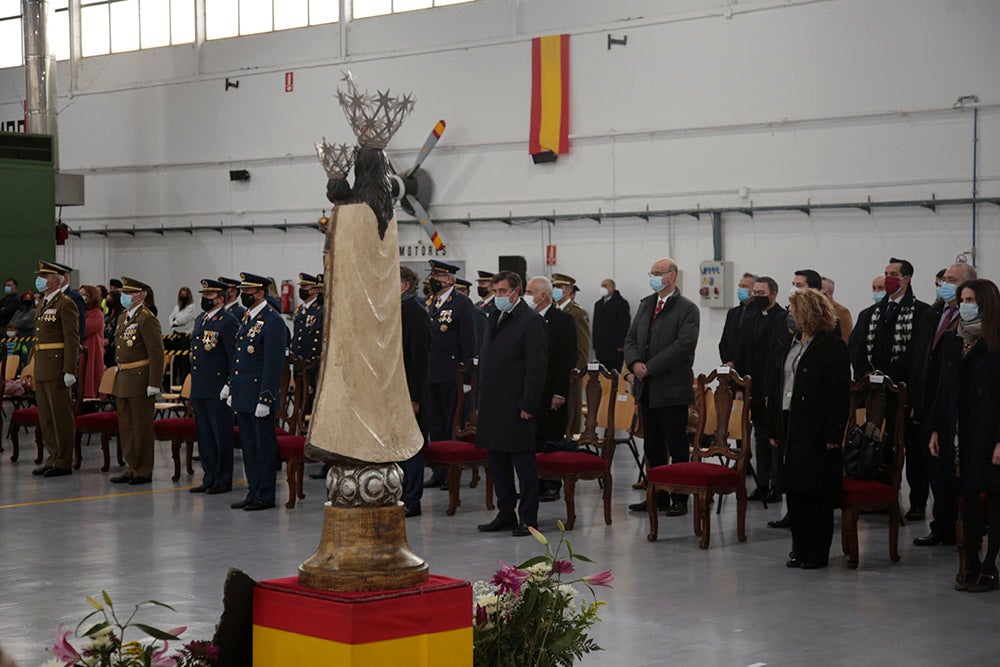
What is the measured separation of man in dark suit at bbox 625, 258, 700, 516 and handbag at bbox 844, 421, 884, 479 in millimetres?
1586

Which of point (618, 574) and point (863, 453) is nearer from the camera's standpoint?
point (618, 574)

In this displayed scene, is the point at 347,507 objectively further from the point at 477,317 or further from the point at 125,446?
the point at 477,317

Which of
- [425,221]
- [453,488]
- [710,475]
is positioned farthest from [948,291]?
[425,221]

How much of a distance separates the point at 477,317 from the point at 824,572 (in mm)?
5817

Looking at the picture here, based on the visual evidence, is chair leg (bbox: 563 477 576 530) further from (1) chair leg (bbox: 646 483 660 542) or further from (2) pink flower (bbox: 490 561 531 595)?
(2) pink flower (bbox: 490 561 531 595)

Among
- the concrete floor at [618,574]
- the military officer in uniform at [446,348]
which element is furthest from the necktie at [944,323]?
the military officer in uniform at [446,348]

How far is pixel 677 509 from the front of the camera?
28.9ft

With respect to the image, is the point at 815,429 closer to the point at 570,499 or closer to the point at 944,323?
the point at 944,323

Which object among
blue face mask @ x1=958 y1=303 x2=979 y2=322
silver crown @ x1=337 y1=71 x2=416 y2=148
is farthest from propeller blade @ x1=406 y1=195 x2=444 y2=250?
silver crown @ x1=337 y1=71 x2=416 y2=148

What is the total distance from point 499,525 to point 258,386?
211 cm

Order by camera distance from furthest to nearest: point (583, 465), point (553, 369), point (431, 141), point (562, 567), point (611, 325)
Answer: point (431, 141) < point (611, 325) < point (553, 369) < point (583, 465) < point (562, 567)

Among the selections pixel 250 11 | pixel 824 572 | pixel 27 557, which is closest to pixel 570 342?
pixel 824 572

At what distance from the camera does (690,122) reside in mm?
15102

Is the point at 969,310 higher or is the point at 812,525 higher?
the point at 969,310
